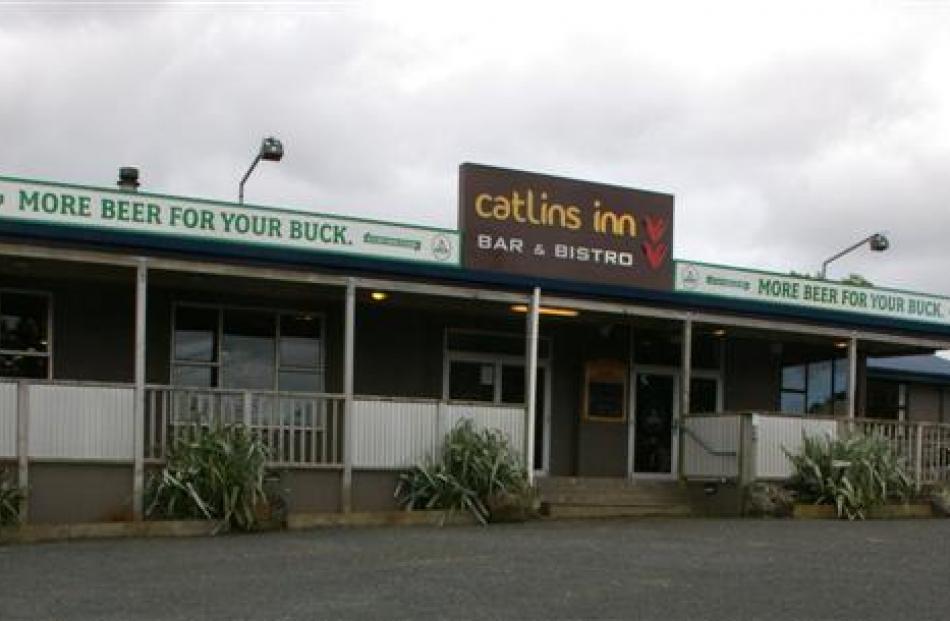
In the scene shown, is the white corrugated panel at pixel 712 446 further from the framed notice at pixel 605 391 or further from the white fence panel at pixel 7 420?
the white fence panel at pixel 7 420

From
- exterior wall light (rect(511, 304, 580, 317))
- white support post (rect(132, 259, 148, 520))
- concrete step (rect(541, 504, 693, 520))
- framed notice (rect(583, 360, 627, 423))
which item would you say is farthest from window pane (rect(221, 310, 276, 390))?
framed notice (rect(583, 360, 627, 423))

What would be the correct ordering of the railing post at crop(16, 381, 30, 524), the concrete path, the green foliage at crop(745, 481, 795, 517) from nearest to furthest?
the concrete path, the railing post at crop(16, 381, 30, 524), the green foliage at crop(745, 481, 795, 517)

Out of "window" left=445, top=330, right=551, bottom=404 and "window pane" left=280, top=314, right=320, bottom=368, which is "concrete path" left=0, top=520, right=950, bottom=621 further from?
"window" left=445, top=330, right=551, bottom=404

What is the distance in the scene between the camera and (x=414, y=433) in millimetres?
15188

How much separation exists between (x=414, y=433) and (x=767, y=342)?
8579 mm

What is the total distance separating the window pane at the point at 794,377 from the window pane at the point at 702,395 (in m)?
1.98

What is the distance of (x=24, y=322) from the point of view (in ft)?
50.8

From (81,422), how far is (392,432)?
3926mm

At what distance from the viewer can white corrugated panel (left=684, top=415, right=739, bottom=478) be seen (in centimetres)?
1678

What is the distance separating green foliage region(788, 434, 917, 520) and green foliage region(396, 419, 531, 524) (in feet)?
14.6

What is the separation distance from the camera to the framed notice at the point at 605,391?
1917 cm

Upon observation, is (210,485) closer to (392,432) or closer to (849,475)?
(392,432)

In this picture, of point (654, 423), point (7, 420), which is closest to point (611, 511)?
point (654, 423)

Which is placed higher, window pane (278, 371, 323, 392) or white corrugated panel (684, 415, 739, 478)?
window pane (278, 371, 323, 392)
